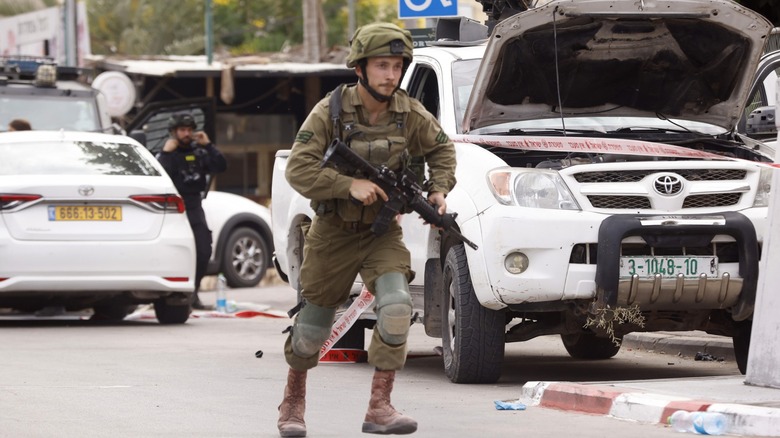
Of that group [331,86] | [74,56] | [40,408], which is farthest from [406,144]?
[331,86]

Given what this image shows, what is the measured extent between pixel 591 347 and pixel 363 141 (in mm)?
4661

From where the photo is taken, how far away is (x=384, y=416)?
6.63 m

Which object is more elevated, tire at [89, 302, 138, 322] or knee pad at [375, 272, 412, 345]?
knee pad at [375, 272, 412, 345]

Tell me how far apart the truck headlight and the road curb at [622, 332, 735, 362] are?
197 centimetres

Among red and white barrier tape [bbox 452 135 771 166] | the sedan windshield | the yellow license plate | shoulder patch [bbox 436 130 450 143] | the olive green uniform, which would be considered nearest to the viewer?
the olive green uniform

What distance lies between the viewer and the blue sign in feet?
48.1

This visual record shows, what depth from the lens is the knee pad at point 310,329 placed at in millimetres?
6906

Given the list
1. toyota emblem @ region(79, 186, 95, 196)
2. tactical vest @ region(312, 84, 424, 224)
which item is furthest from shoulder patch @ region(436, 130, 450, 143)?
toyota emblem @ region(79, 186, 95, 196)

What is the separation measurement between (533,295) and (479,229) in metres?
0.45

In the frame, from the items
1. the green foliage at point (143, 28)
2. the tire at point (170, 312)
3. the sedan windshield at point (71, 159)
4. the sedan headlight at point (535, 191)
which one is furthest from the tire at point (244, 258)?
the green foliage at point (143, 28)

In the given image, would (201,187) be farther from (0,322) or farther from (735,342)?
(735,342)

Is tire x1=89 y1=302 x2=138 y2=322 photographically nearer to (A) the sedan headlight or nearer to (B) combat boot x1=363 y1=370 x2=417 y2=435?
(A) the sedan headlight

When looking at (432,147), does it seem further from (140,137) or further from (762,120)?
(140,137)

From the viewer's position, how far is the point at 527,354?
38.4ft
